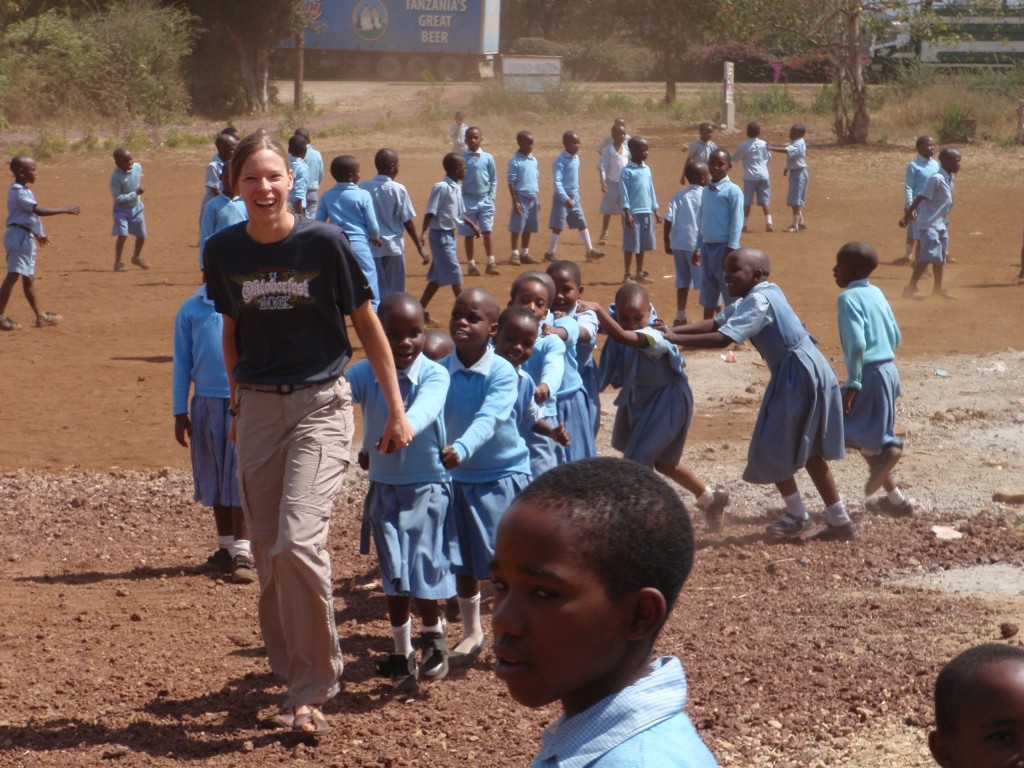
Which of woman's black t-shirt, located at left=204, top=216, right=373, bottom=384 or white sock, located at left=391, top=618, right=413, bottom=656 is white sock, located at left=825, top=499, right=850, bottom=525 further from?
woman's black t-shirt, located at left=204, top=216, right=373, bottom=384

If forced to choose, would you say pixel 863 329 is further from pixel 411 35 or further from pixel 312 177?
pixel 411 35

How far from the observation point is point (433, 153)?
29.3 meters

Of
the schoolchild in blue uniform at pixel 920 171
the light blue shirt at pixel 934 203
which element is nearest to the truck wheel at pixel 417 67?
the schoolchild in blue uniform at pixel 920 171

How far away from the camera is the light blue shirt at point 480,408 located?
494cm

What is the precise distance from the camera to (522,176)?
16.7 metres

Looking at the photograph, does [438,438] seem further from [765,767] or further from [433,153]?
[433,153]

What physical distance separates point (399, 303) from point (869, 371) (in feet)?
10.6

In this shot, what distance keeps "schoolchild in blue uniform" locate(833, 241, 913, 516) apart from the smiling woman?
10.7 feet

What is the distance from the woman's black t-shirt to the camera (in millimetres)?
4223

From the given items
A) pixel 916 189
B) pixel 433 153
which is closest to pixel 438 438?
pixel 916 189

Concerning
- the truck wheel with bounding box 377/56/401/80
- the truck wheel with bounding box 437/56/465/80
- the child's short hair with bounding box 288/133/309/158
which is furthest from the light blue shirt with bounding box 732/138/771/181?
the truck wheel with bounding box 377/56/401/80

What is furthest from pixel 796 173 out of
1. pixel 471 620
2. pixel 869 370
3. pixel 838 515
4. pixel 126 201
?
pixel 471 620

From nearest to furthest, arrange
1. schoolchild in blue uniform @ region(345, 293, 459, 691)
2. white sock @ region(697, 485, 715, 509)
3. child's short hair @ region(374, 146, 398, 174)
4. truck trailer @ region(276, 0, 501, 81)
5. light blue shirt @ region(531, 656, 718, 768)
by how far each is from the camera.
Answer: light blue shirt @ region(531, 656, 718, 768)
schoolchild in blue uniform @ region(345, 293, 459, 691)
white sock @ region(697, 485, 715, 509)
child's short hair @ region(374, 146, 398, 174)
truck trailer @ region(276, 0, 501, 81)

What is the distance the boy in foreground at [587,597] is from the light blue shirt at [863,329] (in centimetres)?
511
